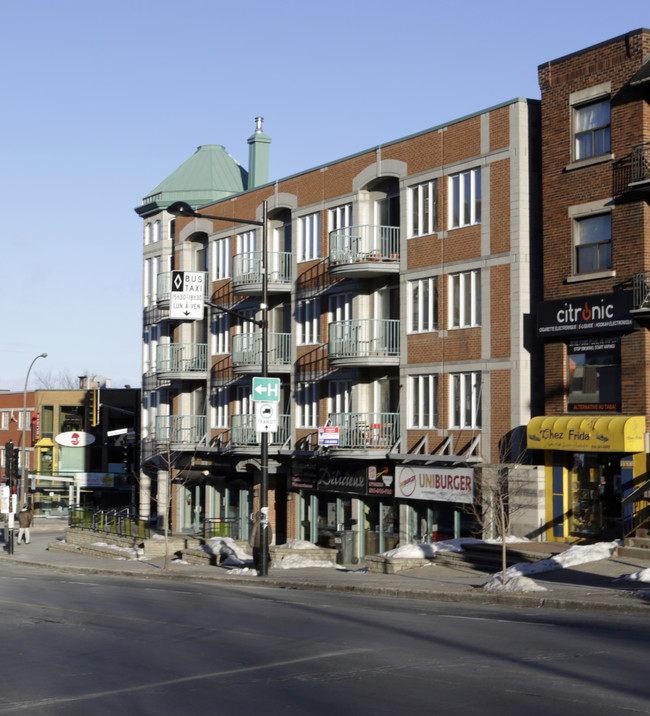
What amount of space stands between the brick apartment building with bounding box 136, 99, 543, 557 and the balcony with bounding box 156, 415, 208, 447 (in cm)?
9

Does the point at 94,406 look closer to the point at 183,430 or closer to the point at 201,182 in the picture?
the point at 183,430

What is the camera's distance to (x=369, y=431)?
36.1 meters

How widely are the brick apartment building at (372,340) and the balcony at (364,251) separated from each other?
2.7 inches

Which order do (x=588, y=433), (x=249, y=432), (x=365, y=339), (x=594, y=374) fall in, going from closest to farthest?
(x=588, y=433) < (x=594, y=374) < (x=365, y=339) < (x=249, y=432)

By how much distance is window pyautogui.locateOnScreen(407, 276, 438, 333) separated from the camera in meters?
34.3

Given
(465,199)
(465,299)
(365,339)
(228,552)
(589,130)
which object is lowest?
(228,552)

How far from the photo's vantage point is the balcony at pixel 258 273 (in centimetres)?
4153

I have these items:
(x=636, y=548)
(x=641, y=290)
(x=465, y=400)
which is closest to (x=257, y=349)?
(x=465, y=400)

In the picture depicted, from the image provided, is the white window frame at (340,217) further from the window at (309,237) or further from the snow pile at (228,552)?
the snow pile at (228,552)

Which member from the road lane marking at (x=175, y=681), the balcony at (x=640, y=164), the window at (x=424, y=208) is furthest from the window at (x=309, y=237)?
the road lane marking at (x=175, y=681)

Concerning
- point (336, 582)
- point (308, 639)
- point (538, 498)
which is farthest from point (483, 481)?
point (308, 639)

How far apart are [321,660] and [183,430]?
35300mm

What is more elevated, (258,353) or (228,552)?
(258,353)

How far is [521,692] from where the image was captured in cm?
1108
